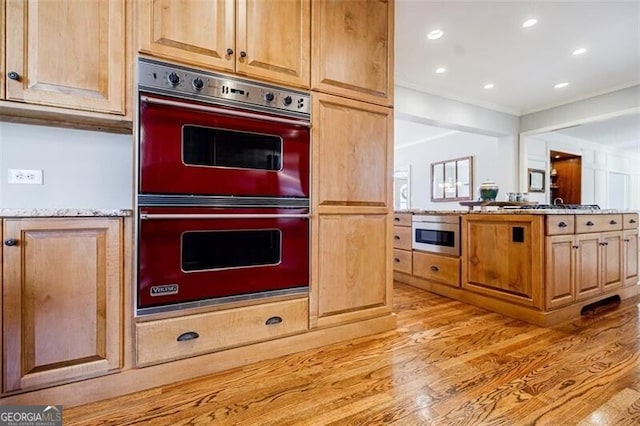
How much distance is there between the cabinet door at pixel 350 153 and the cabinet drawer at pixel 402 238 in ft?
5.16

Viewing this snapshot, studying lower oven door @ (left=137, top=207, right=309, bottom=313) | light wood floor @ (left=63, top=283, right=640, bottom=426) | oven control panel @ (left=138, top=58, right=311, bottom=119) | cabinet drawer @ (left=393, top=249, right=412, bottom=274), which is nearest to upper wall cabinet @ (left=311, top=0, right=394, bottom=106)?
oven control panel @ (left=138, top=58, right=311, bottom=119)

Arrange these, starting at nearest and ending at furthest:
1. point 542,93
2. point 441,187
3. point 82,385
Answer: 1. point 82,385
2. point 542,93
3. point 441,187

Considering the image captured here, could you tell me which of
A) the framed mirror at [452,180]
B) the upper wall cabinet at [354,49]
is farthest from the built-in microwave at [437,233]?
the framed mirror at [452,180]

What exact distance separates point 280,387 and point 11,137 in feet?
6.15

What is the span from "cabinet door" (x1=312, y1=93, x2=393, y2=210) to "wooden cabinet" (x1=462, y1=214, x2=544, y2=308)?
1.15m

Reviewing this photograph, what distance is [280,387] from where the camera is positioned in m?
1.55

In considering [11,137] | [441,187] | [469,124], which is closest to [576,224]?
[469,124]

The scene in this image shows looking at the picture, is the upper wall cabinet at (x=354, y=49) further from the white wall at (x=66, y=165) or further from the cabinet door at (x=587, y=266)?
the cabinet door at (x=587, y=266)

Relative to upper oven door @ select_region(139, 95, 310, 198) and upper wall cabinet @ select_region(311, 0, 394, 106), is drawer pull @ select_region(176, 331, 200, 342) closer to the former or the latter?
upper oven door @ select_region(139, 95, 310, 198)

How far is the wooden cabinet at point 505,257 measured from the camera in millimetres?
2396

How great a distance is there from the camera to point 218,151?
169 cm

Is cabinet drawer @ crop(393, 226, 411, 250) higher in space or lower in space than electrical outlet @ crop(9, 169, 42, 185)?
lower

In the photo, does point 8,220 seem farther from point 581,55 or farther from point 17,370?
point 581,55

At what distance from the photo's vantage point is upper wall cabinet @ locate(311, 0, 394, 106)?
1.98m
